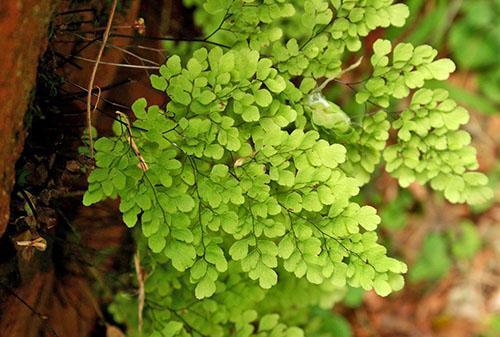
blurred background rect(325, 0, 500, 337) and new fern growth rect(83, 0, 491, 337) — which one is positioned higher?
new fern growth rect(83, 0, 491, 337)

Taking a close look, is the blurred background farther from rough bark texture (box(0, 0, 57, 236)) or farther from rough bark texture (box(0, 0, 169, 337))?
rough bark texture (box(0, 0, 57, 236))

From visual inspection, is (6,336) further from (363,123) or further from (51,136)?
(363,123)

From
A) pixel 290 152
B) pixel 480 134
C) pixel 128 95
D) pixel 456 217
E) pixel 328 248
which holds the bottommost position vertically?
pixel 456 217

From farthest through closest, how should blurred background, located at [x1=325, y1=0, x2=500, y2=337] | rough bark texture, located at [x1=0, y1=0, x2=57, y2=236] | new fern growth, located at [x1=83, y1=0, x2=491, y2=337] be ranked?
blurred background, located at [x1=325, y1=0, x2=500, y2=337] < new fern growth, located at [x1=83, y1=0, x2=491, y2=337] < rough bark texture, located at [x1=0, y1=0, x2=57, y2=236]

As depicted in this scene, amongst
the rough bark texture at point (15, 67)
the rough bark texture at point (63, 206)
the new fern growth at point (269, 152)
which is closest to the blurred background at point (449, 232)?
the rough bark texture at point (63, 206)

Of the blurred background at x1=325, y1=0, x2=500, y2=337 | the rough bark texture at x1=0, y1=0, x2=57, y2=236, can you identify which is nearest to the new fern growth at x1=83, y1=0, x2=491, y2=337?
the rough bark texture at x1=0, y1=0, x2=57, y2=236

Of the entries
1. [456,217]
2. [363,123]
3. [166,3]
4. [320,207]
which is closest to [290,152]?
[320,207]

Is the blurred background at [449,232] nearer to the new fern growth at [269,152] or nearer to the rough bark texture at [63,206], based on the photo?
the rough bark texture at [63,206]
